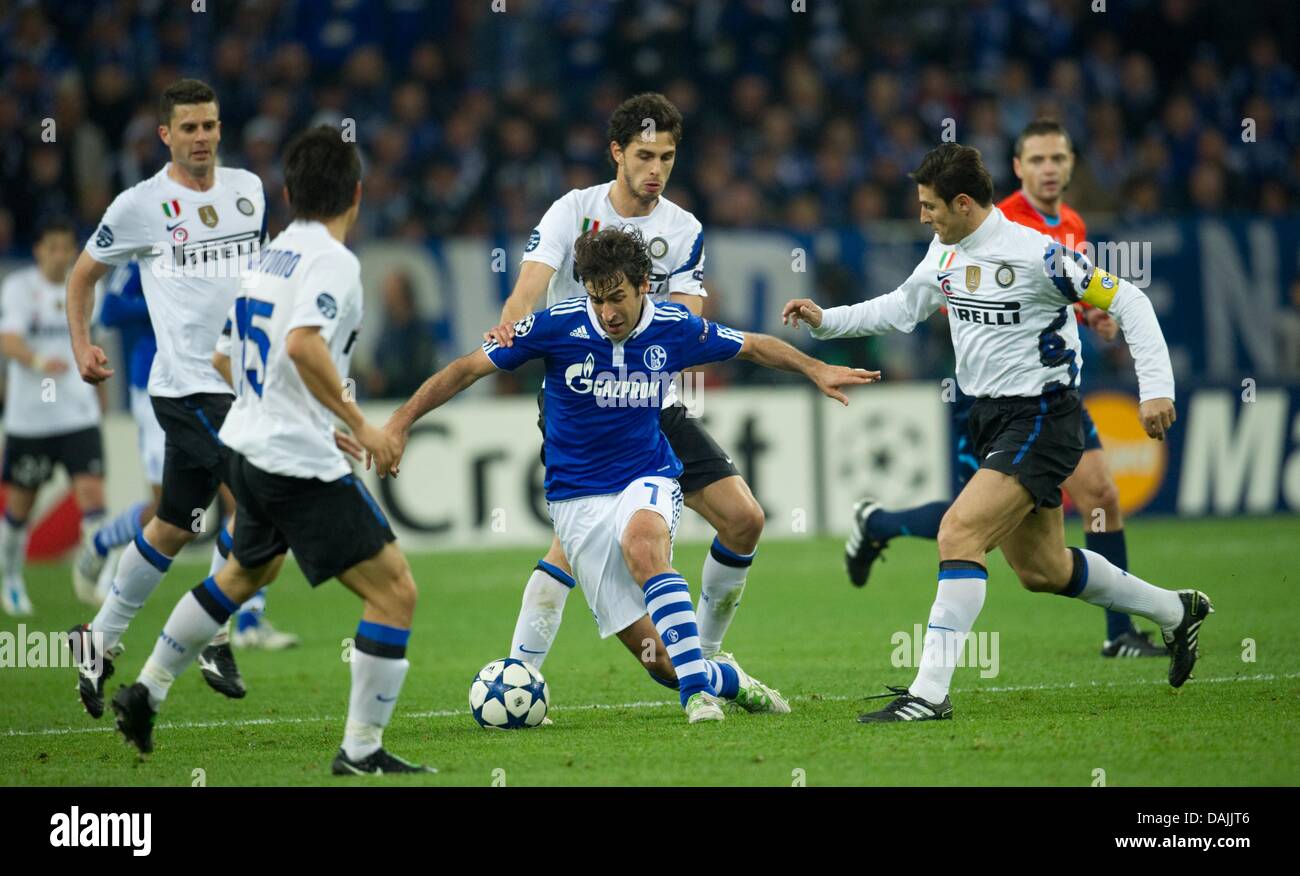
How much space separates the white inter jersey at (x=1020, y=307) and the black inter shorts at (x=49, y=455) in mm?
7556

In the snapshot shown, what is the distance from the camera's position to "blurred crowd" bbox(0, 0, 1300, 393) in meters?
17.7

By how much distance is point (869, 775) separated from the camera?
584cm

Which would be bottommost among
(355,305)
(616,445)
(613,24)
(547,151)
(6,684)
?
(6,684)

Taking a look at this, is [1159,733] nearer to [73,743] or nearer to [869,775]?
[869,775]

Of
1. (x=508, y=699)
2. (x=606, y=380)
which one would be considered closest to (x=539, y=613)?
(x=508, y=699)

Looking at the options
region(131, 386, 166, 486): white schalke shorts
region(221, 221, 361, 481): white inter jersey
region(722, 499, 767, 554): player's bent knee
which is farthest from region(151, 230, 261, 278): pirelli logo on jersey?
region(131, 386, 166, 486): white schalke shorts

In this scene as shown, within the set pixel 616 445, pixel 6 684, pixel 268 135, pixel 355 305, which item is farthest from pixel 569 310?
pixel 268 135

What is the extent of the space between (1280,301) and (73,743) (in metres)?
14.2

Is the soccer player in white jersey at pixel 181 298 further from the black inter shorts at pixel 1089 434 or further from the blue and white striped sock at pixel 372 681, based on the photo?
the black inter shorts at pixel 1089 434

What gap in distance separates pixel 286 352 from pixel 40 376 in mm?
7887

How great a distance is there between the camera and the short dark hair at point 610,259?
6828mm

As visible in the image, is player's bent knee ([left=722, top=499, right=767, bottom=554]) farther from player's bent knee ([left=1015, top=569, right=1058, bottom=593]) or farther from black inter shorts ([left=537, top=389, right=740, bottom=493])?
player's bent knee ([left=1015, top=569, right=1058, bottom=593])

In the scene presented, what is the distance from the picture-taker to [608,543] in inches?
281

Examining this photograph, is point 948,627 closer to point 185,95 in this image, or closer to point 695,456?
point 695,456
